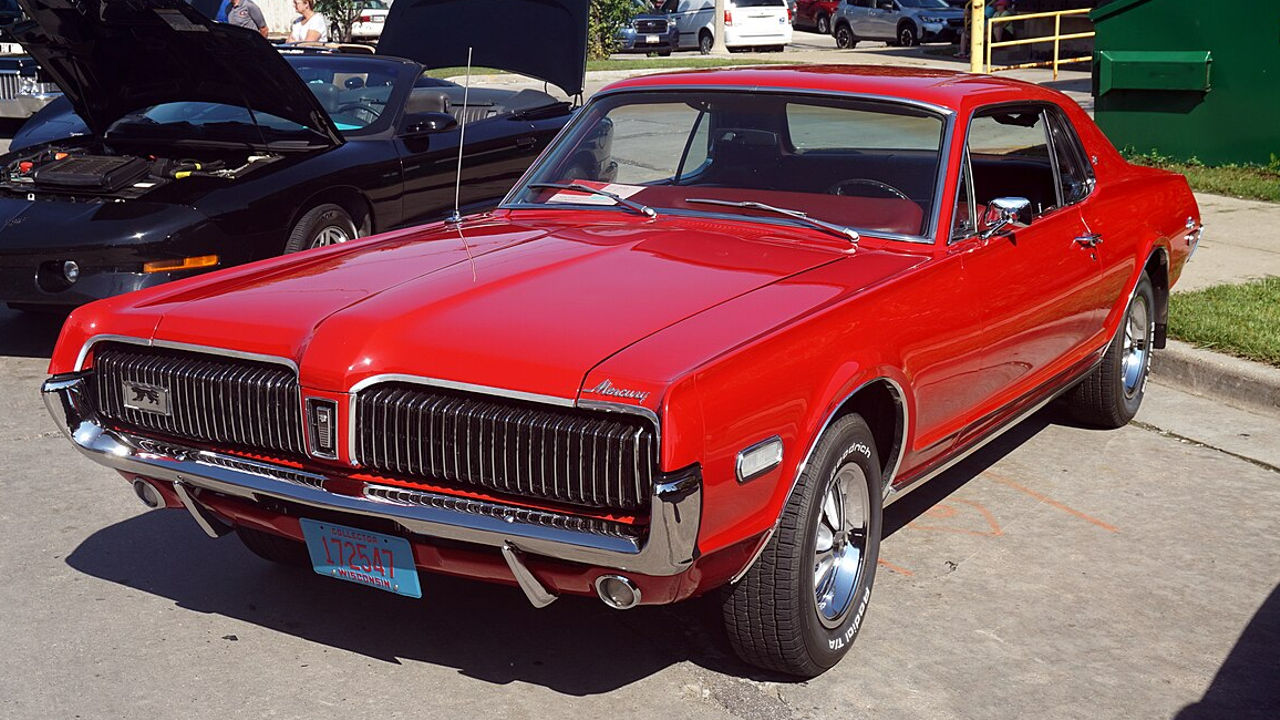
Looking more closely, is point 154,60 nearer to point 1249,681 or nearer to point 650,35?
point 1249,681

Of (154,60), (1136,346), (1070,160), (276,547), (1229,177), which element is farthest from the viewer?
(1229,177)

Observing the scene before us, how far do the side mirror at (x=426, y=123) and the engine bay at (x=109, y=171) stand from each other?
3.16 feet

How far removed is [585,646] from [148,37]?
16.0ft

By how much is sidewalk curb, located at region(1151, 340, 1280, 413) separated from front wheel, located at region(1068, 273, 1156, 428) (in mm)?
533

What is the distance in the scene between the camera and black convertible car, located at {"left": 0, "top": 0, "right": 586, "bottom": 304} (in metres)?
7.12

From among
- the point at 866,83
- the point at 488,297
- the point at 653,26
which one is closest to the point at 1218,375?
the point at 866,83

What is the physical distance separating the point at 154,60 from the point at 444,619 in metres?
4.66

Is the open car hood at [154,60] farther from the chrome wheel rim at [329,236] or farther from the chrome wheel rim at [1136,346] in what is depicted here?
the chrome wheel rim at [1136,346]

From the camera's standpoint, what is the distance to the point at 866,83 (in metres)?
5.11

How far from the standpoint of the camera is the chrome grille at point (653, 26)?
34.5m

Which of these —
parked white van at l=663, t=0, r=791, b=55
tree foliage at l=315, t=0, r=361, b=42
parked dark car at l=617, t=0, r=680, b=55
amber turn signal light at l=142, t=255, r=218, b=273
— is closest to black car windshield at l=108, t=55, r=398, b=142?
amber turn signal light at l=142, t=255, r=218, b=273

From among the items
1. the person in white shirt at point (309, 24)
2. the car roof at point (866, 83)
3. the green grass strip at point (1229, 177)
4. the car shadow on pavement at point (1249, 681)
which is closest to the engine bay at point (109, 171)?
the car roof at point (866, 83)

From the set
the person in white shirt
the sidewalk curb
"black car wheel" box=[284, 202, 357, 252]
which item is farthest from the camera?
the person in white shirt

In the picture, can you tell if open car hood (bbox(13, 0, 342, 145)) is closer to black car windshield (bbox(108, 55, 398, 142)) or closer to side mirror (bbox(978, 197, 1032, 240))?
black car windshield (bbox(108, 55, 398, 142))
